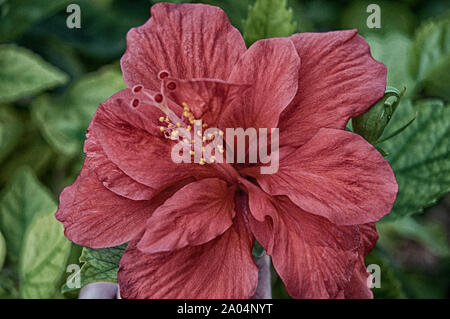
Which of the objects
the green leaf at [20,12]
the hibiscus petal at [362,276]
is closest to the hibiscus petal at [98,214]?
the hibiscus petal at [362,276]

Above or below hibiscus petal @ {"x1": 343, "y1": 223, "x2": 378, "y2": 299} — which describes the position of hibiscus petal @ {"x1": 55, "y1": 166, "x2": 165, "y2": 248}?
above

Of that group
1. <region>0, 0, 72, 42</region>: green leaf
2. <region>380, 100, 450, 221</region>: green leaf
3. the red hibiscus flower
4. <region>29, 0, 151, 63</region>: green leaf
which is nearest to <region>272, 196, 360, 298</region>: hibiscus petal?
the red hibiscus flower

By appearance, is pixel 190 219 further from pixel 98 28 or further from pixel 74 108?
pixel 98 28

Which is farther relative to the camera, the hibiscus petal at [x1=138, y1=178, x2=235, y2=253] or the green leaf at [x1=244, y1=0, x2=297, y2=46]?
the green leaf at [x1=244, y1=0, x2=297, y2=46]

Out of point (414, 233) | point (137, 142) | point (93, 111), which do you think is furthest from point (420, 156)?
point (93, 111)

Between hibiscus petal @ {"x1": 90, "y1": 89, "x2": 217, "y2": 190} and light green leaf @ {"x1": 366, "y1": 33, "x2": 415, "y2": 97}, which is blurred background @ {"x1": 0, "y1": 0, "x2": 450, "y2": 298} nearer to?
light green leaf @ {"x1": 366, "y1": 33, "x2": 415, "y2": 97}
